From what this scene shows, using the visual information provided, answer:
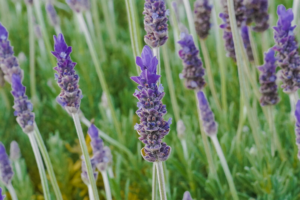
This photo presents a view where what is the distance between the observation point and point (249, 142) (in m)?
1.42

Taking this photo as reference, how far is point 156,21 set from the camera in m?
0.91

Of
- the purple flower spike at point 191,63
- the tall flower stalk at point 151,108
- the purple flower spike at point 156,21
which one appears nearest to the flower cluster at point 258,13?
the purple flower spike at point 191,63

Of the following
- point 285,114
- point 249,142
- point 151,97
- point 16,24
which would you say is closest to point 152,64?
point 151,97

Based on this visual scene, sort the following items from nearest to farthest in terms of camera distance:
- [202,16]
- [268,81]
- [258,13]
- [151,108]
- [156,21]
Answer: [151,108], [156,21], [268,81], [258,13], [202,16]

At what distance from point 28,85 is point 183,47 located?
1.27 m

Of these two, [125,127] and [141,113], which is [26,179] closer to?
[125,127]

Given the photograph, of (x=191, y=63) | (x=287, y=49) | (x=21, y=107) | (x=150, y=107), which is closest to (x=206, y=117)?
(x=191, y=63)

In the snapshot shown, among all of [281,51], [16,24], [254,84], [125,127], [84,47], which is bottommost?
[125,127]

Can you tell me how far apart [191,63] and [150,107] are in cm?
45

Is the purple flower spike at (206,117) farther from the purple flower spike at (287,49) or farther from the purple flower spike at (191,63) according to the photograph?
the purple flower spike at (287,49)

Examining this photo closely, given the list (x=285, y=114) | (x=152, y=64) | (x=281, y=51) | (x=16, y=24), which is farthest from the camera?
(x=16, y=24)

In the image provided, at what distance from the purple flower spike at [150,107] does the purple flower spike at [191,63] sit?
0.39m

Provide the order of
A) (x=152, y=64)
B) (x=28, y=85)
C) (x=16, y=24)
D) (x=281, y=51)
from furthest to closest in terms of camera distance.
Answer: (x=16, y=24) → (x=28, y=85) → (x=281, y=51) → (x=152, y=64)

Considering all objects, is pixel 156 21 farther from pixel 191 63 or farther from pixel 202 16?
pixel 202 16
